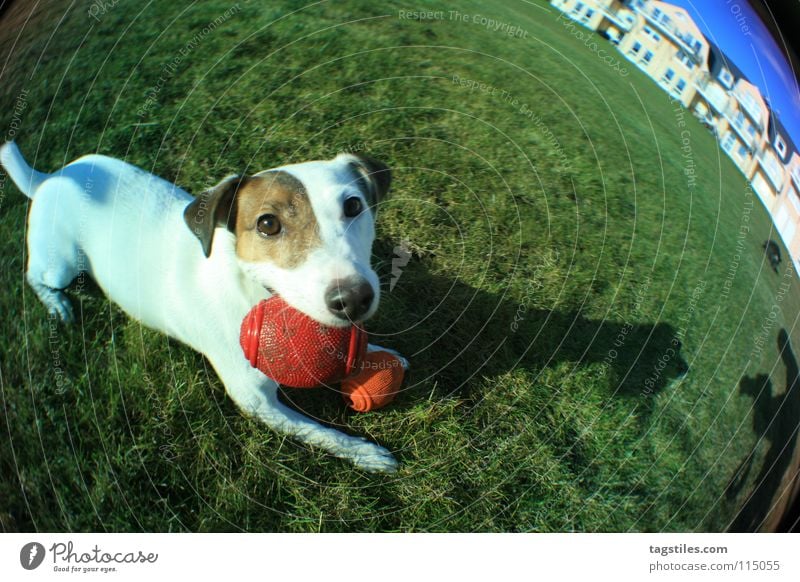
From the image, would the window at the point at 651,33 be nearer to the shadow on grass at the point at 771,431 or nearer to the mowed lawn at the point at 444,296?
the mowed lawn at the point at 444,296

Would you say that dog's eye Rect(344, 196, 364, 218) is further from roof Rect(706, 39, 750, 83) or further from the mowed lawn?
roof Rect(706, 39, 750, 83)

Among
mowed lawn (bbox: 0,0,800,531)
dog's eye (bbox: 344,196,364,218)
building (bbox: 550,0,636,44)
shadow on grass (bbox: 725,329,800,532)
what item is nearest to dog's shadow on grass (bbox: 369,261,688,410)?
mowed lawn (bbox: 0,0,800,531)

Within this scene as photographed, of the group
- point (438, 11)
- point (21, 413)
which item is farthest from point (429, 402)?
point (438, 11)

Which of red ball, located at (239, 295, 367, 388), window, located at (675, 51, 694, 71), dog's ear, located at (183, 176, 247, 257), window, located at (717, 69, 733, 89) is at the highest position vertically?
window, located at (717, 69, 733, 89)

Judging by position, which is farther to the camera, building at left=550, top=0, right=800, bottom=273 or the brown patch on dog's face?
building at left=550, top=0, right=800, bottom=273

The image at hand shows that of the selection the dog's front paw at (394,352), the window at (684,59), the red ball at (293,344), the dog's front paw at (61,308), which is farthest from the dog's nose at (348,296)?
the window at (684,59)

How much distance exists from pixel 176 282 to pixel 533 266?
1464 mm

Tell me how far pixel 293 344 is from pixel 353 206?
1.62 ft

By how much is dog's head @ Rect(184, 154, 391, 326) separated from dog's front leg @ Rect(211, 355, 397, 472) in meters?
0.35

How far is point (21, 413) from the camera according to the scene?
206 cm

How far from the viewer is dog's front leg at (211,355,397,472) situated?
6.59 ft

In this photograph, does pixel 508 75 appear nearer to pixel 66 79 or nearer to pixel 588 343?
pixel 588 343

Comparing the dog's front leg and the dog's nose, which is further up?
the dog's nose

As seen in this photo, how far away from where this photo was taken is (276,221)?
70.5 inches
